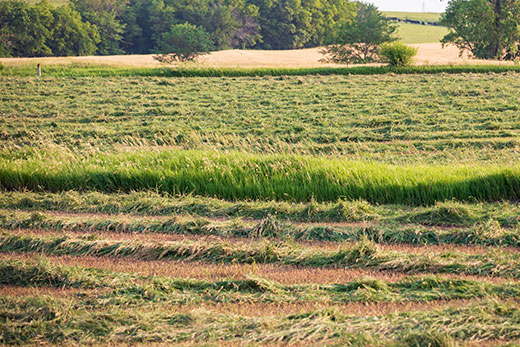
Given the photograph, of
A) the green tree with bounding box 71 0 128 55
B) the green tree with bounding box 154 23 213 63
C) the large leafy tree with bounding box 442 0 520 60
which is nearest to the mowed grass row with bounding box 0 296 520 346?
the large leafy tree with bounding box 442 0 520 60

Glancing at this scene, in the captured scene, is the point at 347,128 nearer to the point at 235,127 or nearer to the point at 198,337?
the point at 235,127

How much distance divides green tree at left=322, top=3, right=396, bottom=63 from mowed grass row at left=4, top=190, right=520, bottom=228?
49242 mm

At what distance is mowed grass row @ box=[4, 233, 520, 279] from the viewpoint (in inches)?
209

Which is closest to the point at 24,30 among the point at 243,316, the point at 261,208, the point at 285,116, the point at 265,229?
the point at 285,116

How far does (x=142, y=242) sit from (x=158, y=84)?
2399 centimetres

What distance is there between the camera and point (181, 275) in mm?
5352

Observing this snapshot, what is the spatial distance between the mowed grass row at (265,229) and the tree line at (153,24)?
61219 mm

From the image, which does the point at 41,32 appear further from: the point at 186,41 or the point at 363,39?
the point at 363,39

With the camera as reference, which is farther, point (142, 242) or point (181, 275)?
point (142, 242)

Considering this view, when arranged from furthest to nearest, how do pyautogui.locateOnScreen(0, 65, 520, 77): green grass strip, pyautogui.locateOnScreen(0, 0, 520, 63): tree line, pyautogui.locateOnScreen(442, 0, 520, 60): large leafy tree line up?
pyautogui.locateOnScreen(0, 0, 520, 63): tree line
pyautogui.locateOnScreen(442, 0, 520, 60): large leafy tree
pyautogui.locateOnScreen(0, 65, 520, 77): green grass strip

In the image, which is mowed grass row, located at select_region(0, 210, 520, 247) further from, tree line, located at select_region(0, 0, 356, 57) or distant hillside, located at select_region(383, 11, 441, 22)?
distant hillside, located at select_region(383, 11, 441, 22)

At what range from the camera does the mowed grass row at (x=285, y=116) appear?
13.1m

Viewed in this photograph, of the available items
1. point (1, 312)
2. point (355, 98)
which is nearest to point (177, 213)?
point (1, 312)

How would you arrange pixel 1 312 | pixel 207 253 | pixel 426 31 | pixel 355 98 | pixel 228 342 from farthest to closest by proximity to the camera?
pixel 426 31 → pixel 355 98 → pixel 207 253 → pixel 1 312 → pixel 228 342
